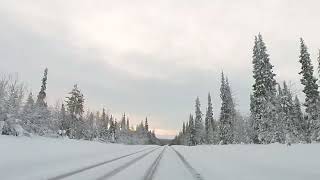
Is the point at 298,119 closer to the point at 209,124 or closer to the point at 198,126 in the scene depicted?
the point at 209,124

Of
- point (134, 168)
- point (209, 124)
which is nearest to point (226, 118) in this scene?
point (209, 124)

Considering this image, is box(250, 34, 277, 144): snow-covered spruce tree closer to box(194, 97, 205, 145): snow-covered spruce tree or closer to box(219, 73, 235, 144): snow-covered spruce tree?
box(219, 73, 235, 144): snow-covered spruce tree

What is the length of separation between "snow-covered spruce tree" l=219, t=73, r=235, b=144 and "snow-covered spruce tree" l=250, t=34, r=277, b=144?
951 inches

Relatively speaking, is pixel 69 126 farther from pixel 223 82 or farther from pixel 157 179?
pixel 157 179

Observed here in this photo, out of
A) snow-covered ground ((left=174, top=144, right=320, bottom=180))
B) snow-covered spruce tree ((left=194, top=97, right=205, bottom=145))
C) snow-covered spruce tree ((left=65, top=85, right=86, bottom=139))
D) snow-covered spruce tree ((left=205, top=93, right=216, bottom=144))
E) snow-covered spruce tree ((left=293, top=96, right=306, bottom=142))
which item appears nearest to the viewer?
snow-covered ground ((left=174, top=144, right=320, bottom=180))

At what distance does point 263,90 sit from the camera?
57.1 meters

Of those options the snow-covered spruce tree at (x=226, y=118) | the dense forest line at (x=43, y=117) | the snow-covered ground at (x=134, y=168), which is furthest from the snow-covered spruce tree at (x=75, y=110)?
the snow-covered ground at (x=134, y=168)

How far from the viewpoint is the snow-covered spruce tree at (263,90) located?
177 feet

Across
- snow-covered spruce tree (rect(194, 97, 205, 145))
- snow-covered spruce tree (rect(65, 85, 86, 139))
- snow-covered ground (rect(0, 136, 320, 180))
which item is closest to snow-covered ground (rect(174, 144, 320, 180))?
snow-covered ground (rect(0, 136, 320, 180))

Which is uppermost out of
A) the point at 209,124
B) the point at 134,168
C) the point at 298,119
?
the point at 209,124

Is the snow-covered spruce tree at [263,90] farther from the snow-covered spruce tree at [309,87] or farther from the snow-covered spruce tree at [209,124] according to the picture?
the snow-covered spruce tree at [209,124]

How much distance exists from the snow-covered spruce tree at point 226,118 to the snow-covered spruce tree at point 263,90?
951 inches

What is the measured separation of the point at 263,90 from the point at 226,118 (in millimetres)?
27621

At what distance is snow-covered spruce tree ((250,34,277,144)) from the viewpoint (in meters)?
54.0
